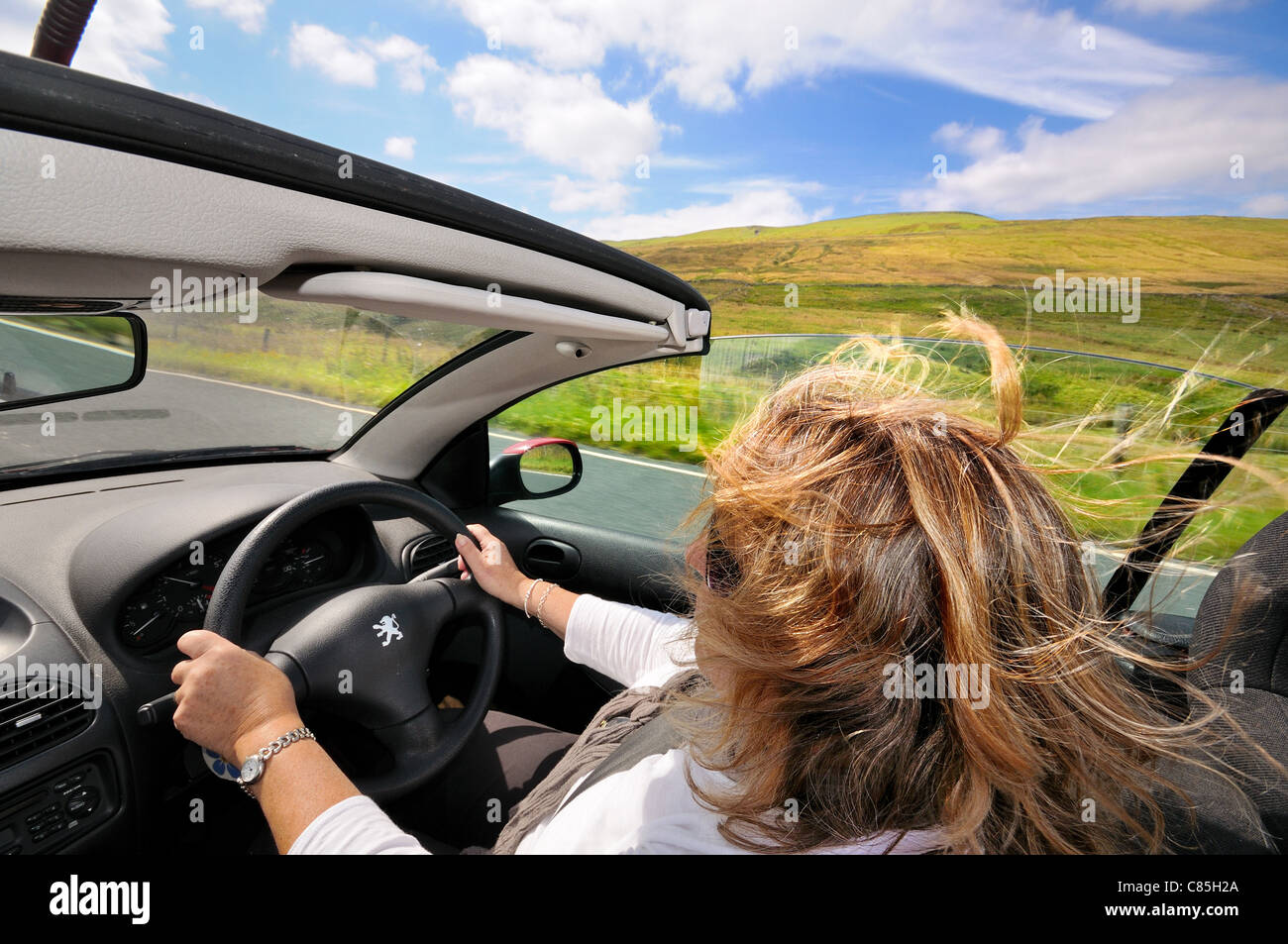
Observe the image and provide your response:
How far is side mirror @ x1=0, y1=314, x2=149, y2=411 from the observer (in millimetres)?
1616

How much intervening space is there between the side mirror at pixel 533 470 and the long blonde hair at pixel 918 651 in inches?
82.8

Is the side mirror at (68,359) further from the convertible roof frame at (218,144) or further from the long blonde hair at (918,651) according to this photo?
the long blonde hair at (918,651)

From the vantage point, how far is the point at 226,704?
1285 mm

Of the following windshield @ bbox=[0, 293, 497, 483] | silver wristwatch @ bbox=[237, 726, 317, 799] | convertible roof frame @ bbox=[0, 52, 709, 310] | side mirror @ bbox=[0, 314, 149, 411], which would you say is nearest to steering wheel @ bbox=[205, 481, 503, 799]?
silver wristwatch @ bbox=[237, 726, 317, 799]

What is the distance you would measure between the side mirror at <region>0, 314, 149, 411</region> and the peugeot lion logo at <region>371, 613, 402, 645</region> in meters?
0.91

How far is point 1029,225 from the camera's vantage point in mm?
6227

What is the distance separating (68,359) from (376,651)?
1.13 meters

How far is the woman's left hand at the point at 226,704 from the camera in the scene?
4.14ft
